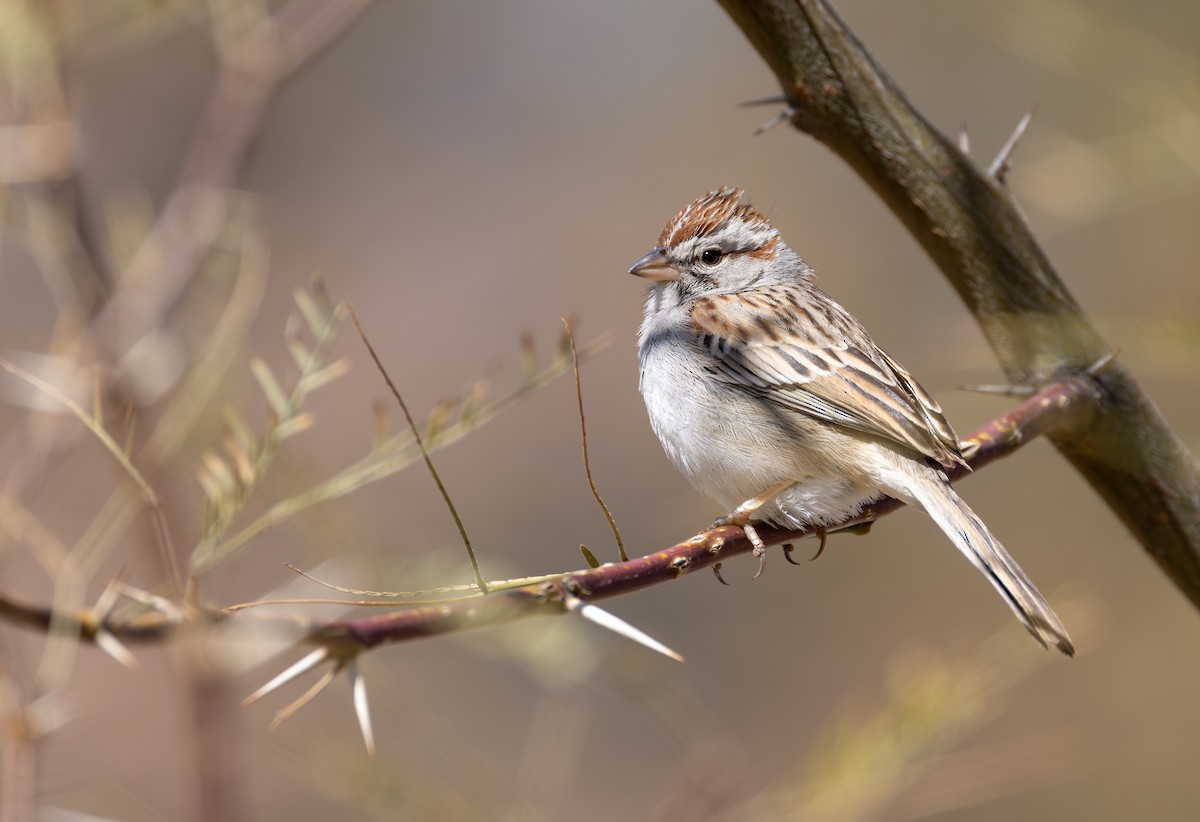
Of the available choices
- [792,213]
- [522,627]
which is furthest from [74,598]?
[792,213]

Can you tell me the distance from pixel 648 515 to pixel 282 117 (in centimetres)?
393

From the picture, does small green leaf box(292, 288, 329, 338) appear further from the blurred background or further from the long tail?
the long tail

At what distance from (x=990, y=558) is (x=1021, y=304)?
50 centimetres

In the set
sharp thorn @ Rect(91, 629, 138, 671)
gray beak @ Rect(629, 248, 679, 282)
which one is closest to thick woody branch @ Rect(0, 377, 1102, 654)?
sharp thorn @ Rect(91, 629, 138, 671)

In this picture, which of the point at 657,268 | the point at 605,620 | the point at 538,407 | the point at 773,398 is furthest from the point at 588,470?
the point at 538,407

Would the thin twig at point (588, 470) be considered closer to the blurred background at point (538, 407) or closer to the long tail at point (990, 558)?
the blurred background at point (538, 407)

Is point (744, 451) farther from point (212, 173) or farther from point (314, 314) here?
point (212, 173)

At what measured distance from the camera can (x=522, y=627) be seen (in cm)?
252

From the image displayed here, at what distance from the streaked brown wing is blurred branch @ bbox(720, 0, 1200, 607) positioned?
0.31 metres

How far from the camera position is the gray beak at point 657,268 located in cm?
312

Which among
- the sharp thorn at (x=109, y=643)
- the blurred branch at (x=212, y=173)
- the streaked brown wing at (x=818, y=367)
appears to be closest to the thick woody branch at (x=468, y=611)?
the sharp thorn at (x=109, y=643)

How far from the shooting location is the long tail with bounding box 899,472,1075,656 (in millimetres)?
1820

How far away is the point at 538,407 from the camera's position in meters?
7.34

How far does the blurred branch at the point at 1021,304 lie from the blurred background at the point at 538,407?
102 millimetres
